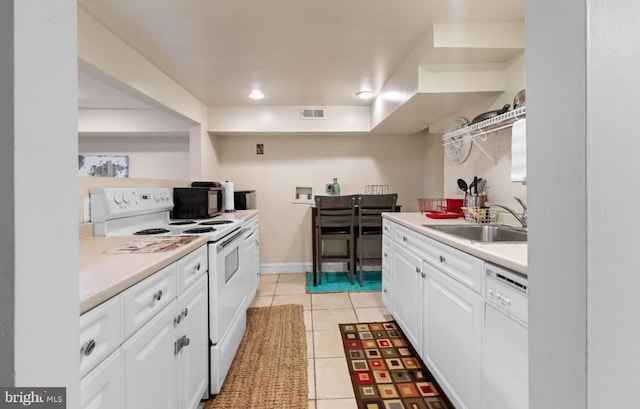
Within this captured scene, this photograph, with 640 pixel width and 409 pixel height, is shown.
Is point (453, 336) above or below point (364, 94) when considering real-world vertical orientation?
below

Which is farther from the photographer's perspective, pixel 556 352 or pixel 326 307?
pixel 326 307

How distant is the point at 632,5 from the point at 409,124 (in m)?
2.81

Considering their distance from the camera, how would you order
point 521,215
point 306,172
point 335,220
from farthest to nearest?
point 306,172 → point 335,220 → point 521,215

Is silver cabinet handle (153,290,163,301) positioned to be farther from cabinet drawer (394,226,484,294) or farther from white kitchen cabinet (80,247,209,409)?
cabinet drawer (394,226,484,294)

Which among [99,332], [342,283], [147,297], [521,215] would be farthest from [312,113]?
[99,332]

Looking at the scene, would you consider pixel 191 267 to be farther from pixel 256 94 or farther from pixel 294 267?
pixel 294 267

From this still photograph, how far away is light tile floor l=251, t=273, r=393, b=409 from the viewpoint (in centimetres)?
164

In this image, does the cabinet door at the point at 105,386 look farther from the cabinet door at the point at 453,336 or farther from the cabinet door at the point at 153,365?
the cabinet door at the point at 453,336

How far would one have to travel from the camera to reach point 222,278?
1.72 meters

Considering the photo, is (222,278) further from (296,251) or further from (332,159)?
(332,159)

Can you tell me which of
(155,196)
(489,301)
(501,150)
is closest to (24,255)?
(489,301)

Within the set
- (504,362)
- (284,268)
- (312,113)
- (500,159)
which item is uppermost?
(312,113)

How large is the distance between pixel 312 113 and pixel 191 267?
2.67 m

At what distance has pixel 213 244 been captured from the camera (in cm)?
161
